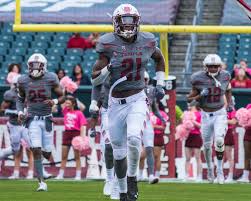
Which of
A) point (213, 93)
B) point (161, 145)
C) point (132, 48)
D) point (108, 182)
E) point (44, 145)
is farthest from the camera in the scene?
point (161, 145)

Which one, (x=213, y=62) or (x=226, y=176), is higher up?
(x=213, y=62)

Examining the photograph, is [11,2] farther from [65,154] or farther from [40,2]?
[65,154]

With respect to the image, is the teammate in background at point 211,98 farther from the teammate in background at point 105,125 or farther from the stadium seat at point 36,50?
the stadium seat at point 36,50

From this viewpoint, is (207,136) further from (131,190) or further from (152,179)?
(131,190)

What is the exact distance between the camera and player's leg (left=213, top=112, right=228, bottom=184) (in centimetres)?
1658

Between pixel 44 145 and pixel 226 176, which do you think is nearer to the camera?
pixel 44 145

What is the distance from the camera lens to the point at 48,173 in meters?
19.4

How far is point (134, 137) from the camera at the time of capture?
10.7 metres

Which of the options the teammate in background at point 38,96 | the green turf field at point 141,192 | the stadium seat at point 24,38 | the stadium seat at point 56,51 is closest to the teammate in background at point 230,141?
the green turf field at point 141,192

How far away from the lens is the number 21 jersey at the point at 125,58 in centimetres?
1101

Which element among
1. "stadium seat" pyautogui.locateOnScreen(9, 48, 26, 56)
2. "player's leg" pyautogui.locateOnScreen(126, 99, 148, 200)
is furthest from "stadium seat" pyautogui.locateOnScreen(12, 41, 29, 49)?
"player's leg" pyautogui.locateOnScreen(126, 99, 148, 200)

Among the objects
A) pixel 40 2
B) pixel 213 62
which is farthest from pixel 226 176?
pixel 40 2

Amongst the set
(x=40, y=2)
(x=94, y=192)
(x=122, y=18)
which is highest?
(x=122, y=18)

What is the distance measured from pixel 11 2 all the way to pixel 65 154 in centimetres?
292
